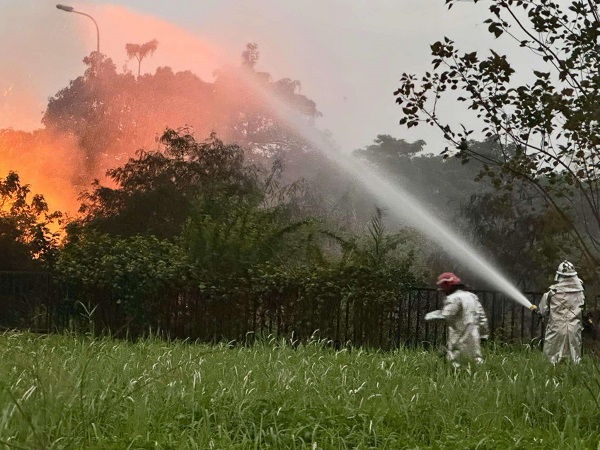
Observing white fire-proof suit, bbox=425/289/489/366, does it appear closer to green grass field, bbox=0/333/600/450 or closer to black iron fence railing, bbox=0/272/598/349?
green grass field, bbox=0/333/600/450

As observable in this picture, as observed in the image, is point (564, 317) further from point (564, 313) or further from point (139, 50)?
point (139, 50)

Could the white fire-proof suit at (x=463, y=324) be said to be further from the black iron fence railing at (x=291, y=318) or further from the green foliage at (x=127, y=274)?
the green foliage at (x=127, y=274)

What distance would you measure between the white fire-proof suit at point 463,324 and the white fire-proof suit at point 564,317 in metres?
2.35

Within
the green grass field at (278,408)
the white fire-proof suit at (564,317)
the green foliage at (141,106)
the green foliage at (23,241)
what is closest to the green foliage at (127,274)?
the green foliage at (23,241)

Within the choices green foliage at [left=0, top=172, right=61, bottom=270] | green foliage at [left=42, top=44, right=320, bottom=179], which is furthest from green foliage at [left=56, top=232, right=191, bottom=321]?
green foliage at [left=42, top=44, right=320, bottom=179]

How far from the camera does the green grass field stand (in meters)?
6.60

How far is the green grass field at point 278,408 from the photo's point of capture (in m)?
6.60

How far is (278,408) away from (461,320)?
164 inches

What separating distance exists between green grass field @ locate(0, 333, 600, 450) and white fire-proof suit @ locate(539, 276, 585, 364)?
125 inches

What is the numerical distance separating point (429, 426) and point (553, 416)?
136 cm

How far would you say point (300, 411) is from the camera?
301 inches

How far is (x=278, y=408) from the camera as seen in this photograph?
776cm

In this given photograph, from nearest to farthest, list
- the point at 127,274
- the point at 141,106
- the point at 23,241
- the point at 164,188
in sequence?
the point at 127,274 < the point at 23,241 < the point at 164,188 < the point at 141,106

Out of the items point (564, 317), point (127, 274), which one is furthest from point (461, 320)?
point (127, 274)
